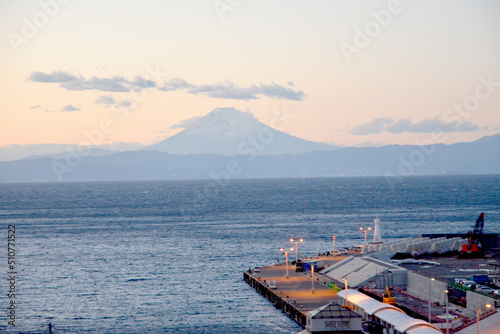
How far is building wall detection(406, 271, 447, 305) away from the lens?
48.9 meters

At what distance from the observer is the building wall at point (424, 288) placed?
48938 mm

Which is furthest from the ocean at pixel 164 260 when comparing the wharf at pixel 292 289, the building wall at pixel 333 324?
the building wall at pixel 333 324

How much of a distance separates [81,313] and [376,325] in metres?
28.4

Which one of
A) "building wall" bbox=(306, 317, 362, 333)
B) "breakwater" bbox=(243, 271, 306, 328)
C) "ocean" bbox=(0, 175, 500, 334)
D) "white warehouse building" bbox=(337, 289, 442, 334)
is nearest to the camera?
"white warehouse building" bbox=(337, 289, 442, 334)

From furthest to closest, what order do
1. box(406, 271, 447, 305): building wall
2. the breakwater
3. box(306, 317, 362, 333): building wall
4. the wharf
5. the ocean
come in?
the ocean
the wharf
the breakwater
box(406, 271, 447, 305): building wall
box(306, 317, 362, 333): building wall

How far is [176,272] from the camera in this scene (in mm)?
78938

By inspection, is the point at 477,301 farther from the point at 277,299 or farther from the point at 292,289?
the point at 292,289

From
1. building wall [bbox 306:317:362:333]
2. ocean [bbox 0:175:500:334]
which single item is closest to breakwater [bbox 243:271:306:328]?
ocean [bbox 0:175:500:334]

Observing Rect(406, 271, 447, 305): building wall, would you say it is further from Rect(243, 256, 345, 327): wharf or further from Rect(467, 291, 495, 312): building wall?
Rect(243, 256, 345, 327): wharf

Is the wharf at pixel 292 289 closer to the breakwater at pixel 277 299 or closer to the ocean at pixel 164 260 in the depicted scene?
the breakwater at pixel 277 299

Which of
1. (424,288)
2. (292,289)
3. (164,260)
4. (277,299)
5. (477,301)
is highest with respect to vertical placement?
(477,301)

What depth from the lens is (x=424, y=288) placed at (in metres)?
50.7

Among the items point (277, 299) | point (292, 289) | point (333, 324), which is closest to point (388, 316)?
point (333, 324)

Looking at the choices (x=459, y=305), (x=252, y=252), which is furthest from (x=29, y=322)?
(x=252, y=252)
